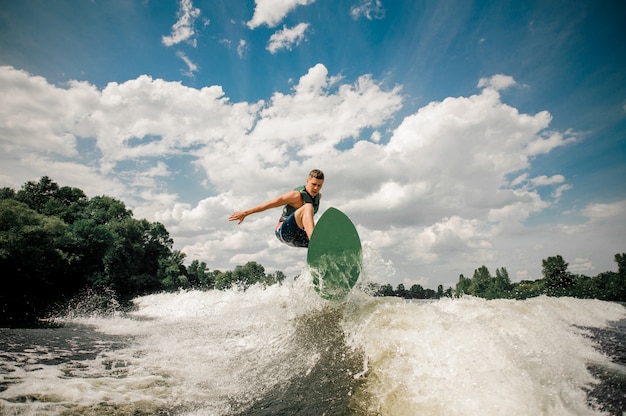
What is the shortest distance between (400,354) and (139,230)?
55.1 meters

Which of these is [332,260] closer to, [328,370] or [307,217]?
[307,217]

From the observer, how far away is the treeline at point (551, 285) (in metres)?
54.0

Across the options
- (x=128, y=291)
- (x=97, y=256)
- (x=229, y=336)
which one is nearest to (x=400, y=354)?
(x=229, y=336)

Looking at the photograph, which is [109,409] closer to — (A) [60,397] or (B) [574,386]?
(A) [60,397]

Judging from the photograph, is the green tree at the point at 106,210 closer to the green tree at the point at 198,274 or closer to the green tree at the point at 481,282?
the green tree at the point at 198,274

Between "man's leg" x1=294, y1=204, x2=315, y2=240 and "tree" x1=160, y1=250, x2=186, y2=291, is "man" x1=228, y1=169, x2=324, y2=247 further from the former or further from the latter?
"tree" x1=160, y1=250, x2=186, y2=291

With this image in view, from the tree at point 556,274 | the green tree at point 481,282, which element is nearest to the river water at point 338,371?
the tree at point 556,274

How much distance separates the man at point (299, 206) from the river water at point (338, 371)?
1.03m

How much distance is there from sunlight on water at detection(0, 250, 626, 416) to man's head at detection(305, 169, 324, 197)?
1585 millimetres

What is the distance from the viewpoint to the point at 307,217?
5.27 metres

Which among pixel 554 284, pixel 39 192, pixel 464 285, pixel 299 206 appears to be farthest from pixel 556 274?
Result: pixel 39 192

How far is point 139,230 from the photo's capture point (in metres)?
50.3

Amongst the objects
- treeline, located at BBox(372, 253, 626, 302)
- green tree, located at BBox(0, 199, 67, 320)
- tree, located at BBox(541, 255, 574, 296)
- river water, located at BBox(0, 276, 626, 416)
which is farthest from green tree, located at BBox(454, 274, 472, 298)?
river water, located at BBox(0, 276, 626, 416)

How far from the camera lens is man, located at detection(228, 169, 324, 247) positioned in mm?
5405
